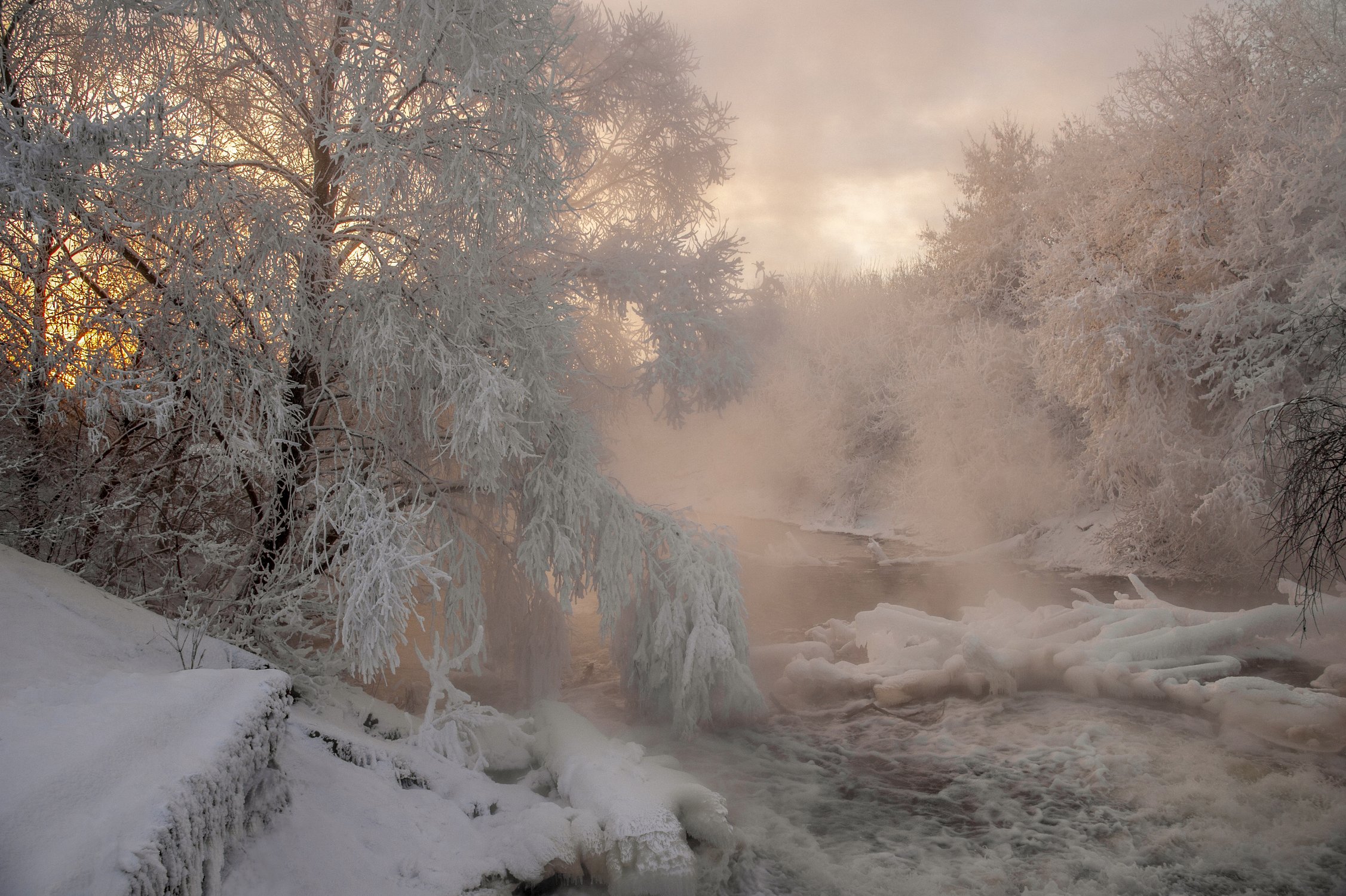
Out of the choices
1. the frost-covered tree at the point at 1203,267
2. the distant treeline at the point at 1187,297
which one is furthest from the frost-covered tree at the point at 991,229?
the frost-covered tree at the point at 1203,267

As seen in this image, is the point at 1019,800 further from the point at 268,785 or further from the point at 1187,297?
the point at 1187,297

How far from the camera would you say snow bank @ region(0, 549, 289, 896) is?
190 cm

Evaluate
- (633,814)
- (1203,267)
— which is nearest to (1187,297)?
(1203,267)

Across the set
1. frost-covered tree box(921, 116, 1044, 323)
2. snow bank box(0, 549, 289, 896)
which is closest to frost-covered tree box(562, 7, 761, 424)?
snow bank box(0, 549, 289, 896)

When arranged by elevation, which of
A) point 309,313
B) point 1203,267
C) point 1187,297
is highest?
point 1203,267

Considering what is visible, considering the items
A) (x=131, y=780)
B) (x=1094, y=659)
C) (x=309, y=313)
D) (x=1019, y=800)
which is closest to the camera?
(x=131, y=780)

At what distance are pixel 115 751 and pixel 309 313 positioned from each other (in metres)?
3.74

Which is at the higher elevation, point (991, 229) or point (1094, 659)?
point (991, 229)

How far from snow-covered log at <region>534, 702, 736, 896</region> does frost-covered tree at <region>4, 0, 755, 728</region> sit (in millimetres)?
1352

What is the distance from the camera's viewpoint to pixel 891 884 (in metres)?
4.95

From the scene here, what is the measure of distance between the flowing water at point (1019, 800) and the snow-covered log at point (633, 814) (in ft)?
1.32

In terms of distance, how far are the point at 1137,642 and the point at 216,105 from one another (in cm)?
1114

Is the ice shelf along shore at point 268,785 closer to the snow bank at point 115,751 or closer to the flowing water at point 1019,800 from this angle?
the snow bank at point 115,751

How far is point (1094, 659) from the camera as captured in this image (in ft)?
28.8
